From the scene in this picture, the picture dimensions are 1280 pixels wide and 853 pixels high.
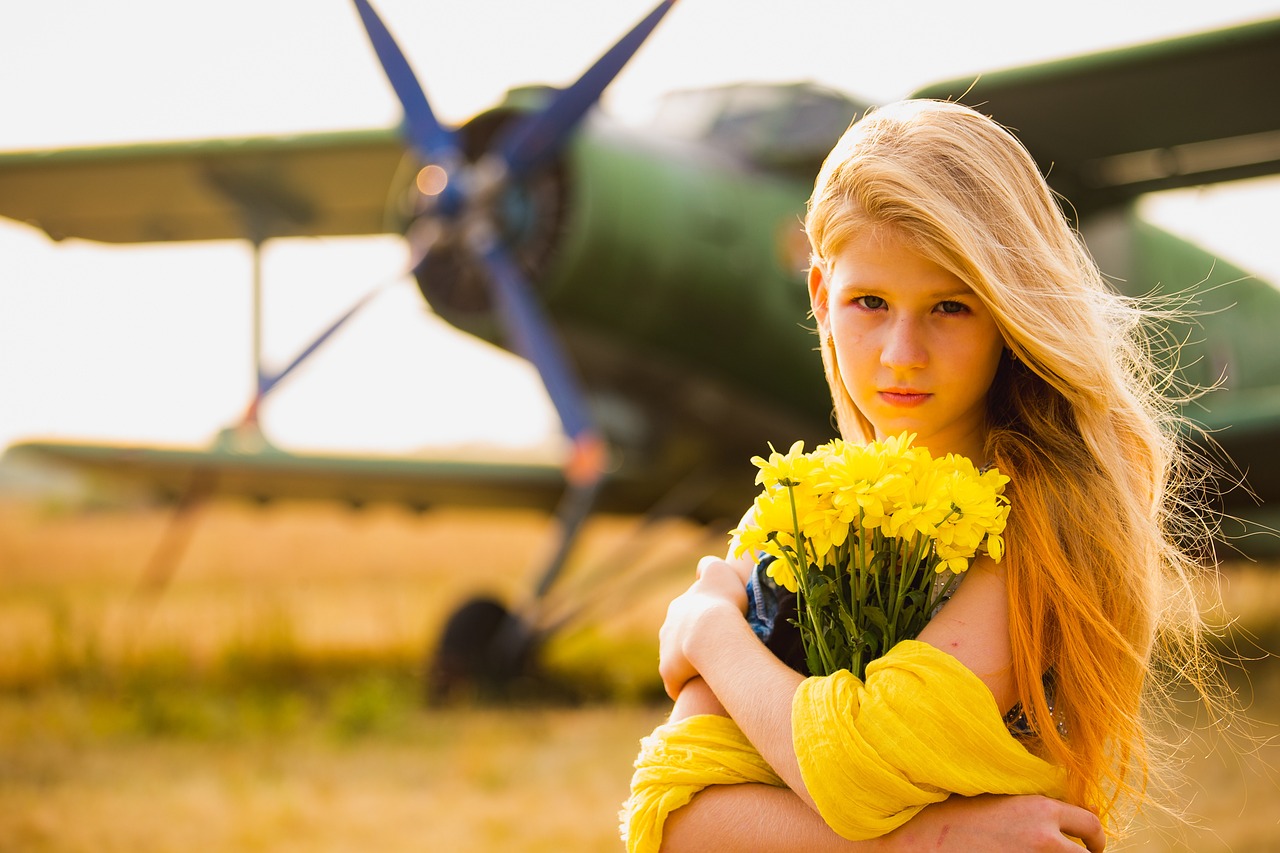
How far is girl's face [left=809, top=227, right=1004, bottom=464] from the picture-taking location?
1042 mm

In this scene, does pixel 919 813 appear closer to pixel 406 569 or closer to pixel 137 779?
pixel 137 779

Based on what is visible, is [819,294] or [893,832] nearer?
[893,832]

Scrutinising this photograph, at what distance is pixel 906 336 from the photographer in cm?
104

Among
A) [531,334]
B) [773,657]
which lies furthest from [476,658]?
[773,657]

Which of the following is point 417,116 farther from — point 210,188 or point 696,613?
point 696,613

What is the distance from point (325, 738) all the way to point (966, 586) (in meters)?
4.58

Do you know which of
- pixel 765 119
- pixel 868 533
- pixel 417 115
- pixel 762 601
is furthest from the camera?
pixel 765 119

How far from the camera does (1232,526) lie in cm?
830

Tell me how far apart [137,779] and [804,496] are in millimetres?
4244

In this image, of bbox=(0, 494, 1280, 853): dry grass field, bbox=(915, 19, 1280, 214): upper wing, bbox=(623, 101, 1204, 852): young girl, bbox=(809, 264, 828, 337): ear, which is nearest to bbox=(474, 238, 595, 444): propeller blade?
bbox=(0, 494, 1280, 853): dry grass field

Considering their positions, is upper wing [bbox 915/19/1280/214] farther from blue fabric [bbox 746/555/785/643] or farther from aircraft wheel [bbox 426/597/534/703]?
blue fabric [bbox 746/555/785/643]

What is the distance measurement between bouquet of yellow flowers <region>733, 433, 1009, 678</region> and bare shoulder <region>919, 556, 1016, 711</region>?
3 centimetres

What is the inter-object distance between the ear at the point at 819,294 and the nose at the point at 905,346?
0.16 metres

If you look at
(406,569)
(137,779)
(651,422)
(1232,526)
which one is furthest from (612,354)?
(406,569)
